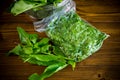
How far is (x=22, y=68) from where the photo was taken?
2.19ft

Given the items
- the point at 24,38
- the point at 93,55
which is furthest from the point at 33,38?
the point at 93,55

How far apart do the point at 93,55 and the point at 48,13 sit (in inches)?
7.7

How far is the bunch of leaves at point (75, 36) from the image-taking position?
644mm

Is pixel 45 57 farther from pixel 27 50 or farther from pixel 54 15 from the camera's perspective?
pixel 54 15

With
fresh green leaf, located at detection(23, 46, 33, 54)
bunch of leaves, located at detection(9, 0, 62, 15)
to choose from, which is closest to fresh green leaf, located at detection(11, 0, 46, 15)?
bunch of leaves, located at detection(9, 0, 62, 15)

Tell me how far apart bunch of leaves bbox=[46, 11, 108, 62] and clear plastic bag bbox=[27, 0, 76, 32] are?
0.02 metres

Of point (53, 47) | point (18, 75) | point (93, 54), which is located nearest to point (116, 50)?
point (93, 54)

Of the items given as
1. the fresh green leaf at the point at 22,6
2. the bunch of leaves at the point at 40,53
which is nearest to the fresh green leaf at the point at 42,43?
the bunch of leaves at the point at 40,53

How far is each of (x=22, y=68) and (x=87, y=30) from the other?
0.74 ft

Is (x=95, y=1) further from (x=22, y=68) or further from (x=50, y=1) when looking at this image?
(x=22, y=68)

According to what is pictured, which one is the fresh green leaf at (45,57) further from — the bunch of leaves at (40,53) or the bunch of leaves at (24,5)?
the bunch of leaves at (24,5)

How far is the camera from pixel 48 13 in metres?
0.72

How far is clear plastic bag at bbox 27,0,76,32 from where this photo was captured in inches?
27.6

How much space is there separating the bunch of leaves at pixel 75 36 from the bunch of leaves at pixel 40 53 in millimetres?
27
